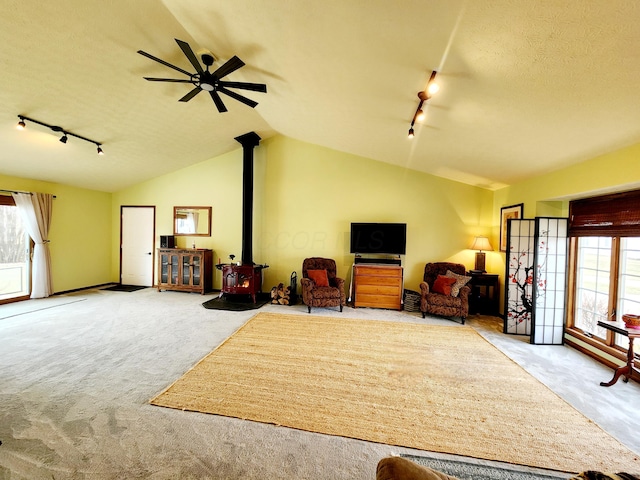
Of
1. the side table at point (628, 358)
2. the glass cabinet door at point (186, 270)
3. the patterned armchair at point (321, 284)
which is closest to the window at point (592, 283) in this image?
the side table at point (628, 358)

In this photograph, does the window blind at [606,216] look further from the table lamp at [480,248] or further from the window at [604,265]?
the table lamp at [480,248]

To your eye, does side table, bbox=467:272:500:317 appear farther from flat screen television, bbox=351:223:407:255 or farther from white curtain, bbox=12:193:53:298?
white curtain, bbox=12:193:53:298

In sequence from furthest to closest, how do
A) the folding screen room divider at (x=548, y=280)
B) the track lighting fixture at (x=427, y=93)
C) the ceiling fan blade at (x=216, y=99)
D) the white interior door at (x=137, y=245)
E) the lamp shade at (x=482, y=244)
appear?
the white interior door at (x=137, y=245), the lamp shade at (x=482, y=244), the folding screen room divider at (x=548, y=280), the ceiling fan blade at (x=216, y=99), the track lighting fixture at (x=427, y=93)

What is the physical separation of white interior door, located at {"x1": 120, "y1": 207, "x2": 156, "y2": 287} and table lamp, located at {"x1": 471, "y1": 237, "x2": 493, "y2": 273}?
7.17m

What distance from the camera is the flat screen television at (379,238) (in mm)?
4977

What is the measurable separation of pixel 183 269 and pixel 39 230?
2664 mm

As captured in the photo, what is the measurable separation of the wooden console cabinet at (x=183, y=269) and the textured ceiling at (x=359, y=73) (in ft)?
7.67

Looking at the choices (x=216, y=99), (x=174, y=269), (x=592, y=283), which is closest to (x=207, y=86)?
(x=216, y=99)

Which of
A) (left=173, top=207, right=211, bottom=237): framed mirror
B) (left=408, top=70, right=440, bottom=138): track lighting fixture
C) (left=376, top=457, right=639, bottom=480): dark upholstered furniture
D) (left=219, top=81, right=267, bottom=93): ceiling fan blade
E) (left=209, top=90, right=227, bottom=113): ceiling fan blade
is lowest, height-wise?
(left=376, top=457, right=639, bottom=480): dark upholstered furniture

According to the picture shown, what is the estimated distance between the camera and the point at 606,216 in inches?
115

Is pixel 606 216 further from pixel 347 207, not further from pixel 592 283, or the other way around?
pixel 347 207

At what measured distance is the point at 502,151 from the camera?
3221 mm

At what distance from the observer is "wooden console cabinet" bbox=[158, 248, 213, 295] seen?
559cm

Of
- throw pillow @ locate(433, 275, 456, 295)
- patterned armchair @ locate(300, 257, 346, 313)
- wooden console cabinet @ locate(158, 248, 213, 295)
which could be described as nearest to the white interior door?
wooden console cabinet @ locate(158, 248, 213, 295)
